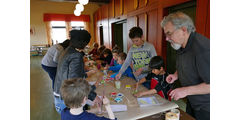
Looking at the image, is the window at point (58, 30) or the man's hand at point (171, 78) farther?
the window at point (58, 30)

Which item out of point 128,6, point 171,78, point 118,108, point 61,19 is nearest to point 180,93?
point 171,78

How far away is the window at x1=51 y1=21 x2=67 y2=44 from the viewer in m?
10.7

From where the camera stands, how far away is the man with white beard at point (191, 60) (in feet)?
3.19

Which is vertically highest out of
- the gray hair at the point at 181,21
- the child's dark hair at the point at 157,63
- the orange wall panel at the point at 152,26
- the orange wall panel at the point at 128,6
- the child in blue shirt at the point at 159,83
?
the orange wall panel at the point at 128,6

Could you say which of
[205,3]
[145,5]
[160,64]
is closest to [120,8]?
[145,5]

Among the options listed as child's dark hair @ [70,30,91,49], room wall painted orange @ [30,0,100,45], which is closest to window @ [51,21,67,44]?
room wall painted orange @ [30,0,100,45]

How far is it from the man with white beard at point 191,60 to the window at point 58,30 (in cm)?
1097

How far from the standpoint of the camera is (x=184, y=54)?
1.15m

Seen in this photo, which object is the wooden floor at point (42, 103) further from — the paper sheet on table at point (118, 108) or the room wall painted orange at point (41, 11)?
the room wall painted orange at point (41, 11)

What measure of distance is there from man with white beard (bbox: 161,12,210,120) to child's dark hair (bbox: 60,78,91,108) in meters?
0.67

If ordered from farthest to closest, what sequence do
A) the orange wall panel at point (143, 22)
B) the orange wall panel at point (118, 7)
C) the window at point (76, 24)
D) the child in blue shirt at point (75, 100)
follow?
1. the window at point (76, 24)
2. the orange wall panel at point (118, 7)
3. the orange wall panel at point (143, 22)
4. the child in blue shirt at point (75, 100)

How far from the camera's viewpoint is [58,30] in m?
10.8

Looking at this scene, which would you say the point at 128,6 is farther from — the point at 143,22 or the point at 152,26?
the point at 152,26

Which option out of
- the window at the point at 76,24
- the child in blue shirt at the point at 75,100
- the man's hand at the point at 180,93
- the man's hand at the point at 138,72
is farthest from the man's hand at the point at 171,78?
A: the window at the point at 76,24
